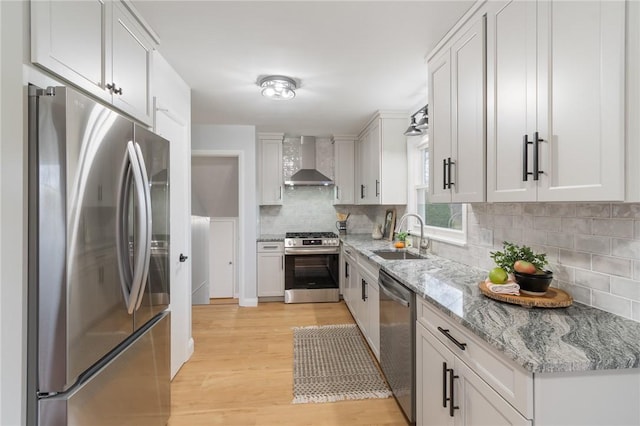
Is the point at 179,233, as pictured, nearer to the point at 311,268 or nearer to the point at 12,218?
the point at 12,218

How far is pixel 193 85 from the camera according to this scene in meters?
2.55

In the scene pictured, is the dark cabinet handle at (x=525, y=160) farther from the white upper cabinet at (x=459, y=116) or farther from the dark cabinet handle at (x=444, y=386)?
the dark cabinet handle at (x=444, y=386)

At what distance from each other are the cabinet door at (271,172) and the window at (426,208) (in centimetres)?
186

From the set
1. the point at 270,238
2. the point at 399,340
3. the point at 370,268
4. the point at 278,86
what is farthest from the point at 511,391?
the point at 270,238

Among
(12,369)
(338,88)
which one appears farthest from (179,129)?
(12,369)

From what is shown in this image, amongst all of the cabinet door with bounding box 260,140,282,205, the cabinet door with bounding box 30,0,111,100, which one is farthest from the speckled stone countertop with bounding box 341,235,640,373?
the cabinet door with bounding box 260,140,282,205

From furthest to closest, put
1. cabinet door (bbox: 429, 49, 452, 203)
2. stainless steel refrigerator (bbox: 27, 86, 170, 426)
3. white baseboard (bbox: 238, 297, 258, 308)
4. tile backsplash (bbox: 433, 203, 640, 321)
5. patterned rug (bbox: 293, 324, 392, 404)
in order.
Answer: white baseboard (bbox: 238, 297, 258, 308) < patterned rug (bbox: 293, 324, 392, 404) < cabinet door (bbox: 429, 49, 452, 203) < tile backsplash (bbox: 433, 203, 640, 321) < stainless steel refrigerator (bbox: 27, 86, 170, 426)

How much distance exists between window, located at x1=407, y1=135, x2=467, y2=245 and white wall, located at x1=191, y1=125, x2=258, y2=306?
1989 mm

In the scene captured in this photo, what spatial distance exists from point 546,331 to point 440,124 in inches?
52.9

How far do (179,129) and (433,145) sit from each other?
201 cm

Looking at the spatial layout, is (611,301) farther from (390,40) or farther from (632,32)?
(390,40)

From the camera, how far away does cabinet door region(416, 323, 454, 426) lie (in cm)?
133

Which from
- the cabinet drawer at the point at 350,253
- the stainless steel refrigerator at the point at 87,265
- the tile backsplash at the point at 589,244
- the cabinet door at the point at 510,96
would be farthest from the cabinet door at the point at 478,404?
the cabinet drawer at the point at 350,253

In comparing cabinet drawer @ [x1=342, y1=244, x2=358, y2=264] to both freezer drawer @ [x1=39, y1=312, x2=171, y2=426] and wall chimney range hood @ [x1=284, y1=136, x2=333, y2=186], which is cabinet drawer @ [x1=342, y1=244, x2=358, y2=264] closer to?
wall chimney range hood @ [x1=284, y1=136, x2=333, y2=186]
